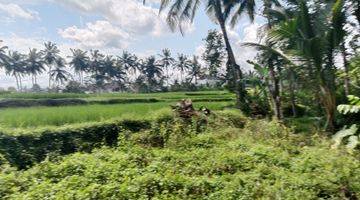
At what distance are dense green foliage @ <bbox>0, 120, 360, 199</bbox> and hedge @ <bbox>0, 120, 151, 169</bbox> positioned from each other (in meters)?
2.01

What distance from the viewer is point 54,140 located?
35.1ft

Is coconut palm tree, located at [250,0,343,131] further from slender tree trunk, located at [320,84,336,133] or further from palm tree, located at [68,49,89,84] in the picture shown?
palm tree, located at [68,49,89,84]

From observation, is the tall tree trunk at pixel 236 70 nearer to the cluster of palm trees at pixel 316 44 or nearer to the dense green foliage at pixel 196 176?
the cluster of palm trees at pixel 316 44

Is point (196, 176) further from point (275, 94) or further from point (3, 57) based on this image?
point (3, 57)

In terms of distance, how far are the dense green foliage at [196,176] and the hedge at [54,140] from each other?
6.61 feet

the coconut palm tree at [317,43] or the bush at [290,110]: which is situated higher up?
the coconut palm tree at [317,43]

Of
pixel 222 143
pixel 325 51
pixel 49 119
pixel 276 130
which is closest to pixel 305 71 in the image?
pixel 325 51

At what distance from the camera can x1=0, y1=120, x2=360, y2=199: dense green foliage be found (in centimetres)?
594

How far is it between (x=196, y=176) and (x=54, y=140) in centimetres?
508

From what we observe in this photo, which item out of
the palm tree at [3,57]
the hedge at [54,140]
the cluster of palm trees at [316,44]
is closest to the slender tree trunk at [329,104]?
the cluster of palm trees at [316,44]

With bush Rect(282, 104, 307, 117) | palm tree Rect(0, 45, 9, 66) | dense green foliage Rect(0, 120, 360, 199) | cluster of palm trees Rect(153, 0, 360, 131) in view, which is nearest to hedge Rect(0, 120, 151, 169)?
dense green foliage Rect(0, 120, 360, 199)

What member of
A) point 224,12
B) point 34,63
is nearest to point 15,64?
point 34,63

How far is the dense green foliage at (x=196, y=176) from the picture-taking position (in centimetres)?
594

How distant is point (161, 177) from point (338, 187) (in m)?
2.85
